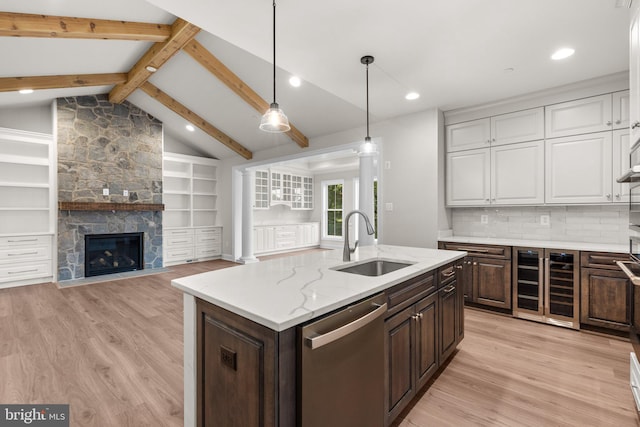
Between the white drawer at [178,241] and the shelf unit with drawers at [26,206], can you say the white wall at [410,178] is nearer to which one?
the white drawer at [178,241]

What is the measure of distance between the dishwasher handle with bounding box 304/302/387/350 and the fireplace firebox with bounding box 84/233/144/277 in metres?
6.12

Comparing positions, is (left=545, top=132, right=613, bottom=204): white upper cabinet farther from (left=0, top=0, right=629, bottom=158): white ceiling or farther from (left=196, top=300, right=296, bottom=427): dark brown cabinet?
(left=196, top=300, right=296, bottom=427): dark brown cabinet

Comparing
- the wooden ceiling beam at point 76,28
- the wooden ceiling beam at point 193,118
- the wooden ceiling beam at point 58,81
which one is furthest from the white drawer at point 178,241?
the wooden ceiling beam at point 76,28

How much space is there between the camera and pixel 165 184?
706 cm

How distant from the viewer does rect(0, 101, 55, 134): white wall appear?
489cm

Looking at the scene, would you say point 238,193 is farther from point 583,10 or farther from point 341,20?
point 583,10

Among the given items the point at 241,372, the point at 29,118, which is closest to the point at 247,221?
the point at 29,118

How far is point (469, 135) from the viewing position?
3896 mm

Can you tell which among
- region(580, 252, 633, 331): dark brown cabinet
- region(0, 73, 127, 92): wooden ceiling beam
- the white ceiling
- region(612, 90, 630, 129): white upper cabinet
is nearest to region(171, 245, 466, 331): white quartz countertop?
the white ceiling

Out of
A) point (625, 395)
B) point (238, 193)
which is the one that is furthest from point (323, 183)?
point (625, 395)

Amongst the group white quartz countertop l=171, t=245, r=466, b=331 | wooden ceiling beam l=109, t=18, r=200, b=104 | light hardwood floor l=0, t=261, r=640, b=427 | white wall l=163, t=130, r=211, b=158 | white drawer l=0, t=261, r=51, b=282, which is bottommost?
light hardwood floor l=0, t=261, r=640, b=427

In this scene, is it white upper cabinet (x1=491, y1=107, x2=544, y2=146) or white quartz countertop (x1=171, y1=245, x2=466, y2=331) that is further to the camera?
white upper cabinet (x1=491, y1=107, x2=544, y2=146)

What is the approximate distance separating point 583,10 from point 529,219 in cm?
237

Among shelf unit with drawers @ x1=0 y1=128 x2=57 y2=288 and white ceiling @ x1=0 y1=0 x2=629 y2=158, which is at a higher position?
white ceiling @ x1=0 y1=0 x2=629 y2=158
